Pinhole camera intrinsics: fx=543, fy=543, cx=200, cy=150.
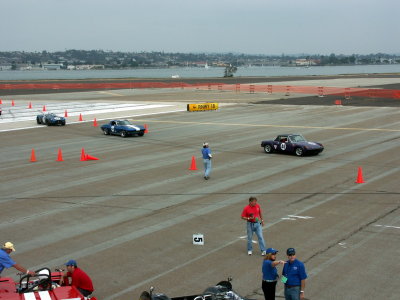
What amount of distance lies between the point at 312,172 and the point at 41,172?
38.1ft

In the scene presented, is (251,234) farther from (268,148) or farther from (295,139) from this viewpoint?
(268,148)

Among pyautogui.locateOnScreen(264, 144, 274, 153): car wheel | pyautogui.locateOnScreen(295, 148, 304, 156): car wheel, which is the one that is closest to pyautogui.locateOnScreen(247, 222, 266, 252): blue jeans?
pyautogui.locateOnScreen(295, 148, 304, 156): car wheel

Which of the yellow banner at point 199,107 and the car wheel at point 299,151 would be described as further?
the yellow banner at point 199,107

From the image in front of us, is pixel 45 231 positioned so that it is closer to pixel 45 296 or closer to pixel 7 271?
pixel 7 271

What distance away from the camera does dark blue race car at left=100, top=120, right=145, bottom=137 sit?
1366 inches

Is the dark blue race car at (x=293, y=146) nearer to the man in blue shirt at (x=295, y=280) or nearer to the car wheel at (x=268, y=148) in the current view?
the car wheel at (x=268, y=148)

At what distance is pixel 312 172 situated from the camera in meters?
22.3

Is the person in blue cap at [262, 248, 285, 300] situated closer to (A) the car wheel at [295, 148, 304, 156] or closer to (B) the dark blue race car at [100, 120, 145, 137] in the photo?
(A) the car wheel at [295, 148, 304, 156]

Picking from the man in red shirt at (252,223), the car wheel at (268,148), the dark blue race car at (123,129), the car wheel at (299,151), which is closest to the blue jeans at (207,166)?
the car wheel at (299,151)

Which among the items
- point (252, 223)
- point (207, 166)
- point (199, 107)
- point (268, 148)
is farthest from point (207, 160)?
point (199, 107)

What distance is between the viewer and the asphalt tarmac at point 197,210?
1148cm

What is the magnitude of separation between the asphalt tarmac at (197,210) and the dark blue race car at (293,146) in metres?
0.47

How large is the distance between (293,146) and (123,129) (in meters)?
12.7

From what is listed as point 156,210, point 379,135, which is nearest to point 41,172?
point 156,210
